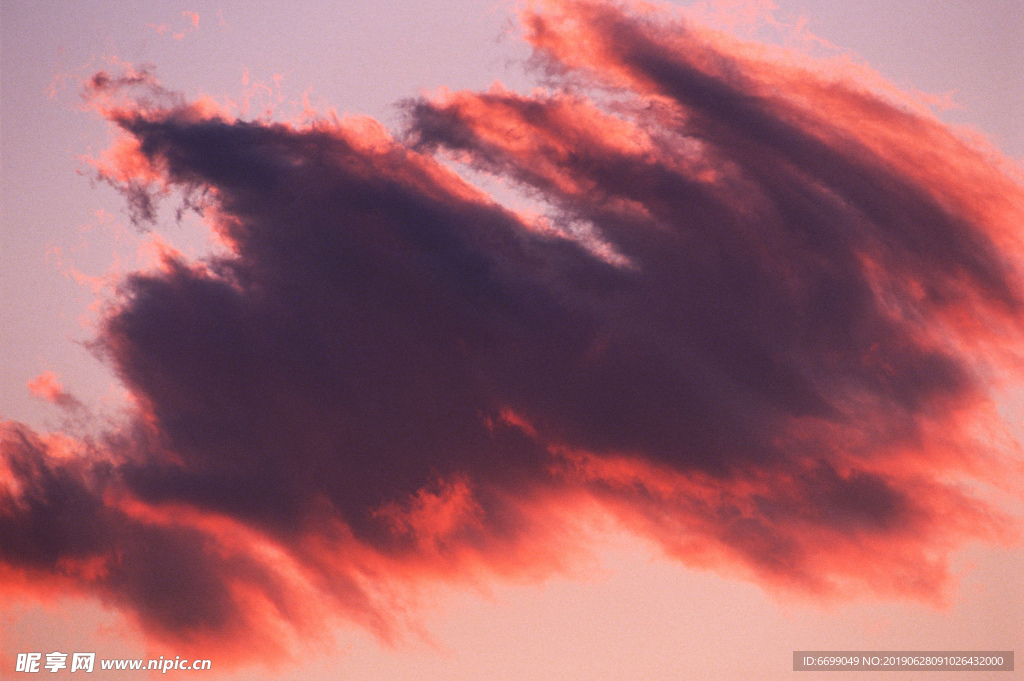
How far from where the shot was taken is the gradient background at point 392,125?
3.78 m

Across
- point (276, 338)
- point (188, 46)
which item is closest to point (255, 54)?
point (188, 46)

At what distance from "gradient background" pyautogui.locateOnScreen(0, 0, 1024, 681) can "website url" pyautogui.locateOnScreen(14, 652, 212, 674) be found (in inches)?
2.1

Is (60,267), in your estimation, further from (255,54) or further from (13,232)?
(255,54)

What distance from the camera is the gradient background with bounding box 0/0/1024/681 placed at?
3777 millimetres

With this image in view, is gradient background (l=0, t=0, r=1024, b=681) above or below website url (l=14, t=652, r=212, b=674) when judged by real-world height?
Answer: above

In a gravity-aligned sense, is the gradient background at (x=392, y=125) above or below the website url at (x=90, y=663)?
above

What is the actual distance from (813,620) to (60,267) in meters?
4.87

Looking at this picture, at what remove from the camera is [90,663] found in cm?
388

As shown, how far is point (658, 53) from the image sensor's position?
388 centimetres

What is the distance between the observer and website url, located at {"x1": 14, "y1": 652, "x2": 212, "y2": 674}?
3.86 meters

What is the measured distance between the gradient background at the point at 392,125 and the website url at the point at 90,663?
53 millimetres

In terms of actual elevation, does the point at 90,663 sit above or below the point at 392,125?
below

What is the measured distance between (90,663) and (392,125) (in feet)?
11.9

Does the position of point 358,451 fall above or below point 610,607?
above
